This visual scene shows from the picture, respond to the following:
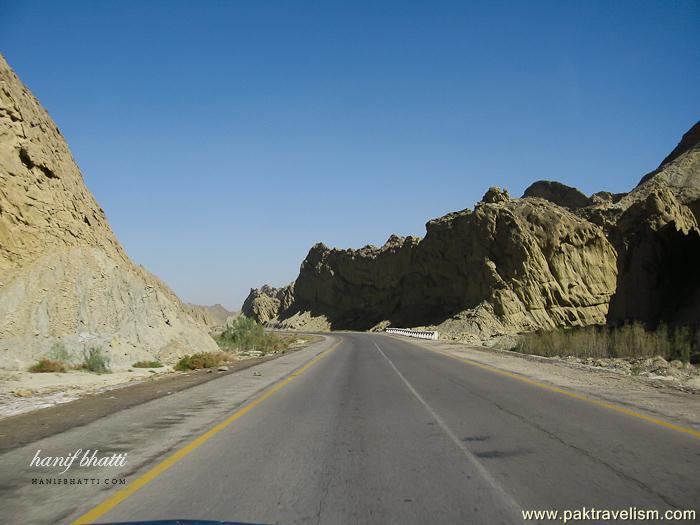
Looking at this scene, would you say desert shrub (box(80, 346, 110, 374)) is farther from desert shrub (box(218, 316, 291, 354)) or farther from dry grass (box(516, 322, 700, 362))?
dry grass (box(516, 322, 700, 362))

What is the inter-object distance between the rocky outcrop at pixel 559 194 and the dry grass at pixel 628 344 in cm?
8220

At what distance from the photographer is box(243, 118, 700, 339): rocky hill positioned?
4347 cm

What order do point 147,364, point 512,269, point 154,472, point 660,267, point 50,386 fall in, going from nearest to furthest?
point 154,472
point 50,386
point 147,364
point 660,267
point 512,269

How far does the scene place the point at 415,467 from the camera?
20.7 feet

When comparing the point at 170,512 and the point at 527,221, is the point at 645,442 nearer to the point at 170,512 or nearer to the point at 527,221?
the point at 170,512

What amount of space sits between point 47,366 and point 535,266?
67.1 metres

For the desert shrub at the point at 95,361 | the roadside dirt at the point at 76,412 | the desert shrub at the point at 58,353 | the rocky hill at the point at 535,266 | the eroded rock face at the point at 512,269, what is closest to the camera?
the roadside dirt at the point at 76,412

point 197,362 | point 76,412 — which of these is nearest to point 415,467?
point 76,412

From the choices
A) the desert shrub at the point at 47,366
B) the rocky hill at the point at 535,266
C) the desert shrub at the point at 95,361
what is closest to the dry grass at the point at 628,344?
the rocky hill at the point at 535,266

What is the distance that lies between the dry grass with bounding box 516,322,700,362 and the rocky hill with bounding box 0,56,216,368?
19.2m

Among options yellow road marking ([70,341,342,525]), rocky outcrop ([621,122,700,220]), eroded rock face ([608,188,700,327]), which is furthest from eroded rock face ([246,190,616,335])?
yellow road marking ([70,341,342,525])

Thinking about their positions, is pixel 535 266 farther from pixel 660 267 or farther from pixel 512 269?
pixel 660 267

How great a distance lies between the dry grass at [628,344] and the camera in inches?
891

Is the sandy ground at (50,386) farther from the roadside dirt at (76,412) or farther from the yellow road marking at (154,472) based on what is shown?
the yellow road marking at (154,472)
